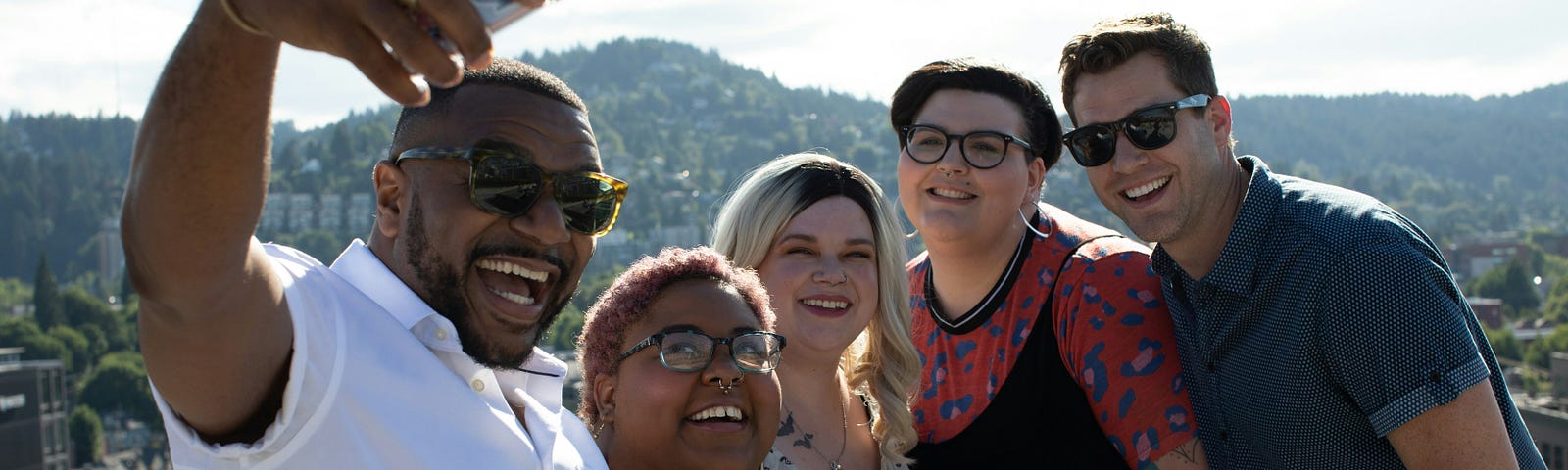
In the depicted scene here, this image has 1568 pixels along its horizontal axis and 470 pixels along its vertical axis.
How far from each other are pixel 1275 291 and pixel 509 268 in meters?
2.07

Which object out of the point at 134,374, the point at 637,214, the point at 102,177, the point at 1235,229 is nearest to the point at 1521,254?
the point at 637,214

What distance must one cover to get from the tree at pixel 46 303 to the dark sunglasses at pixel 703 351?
309ft

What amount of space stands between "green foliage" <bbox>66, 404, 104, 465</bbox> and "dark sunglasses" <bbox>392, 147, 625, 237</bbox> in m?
74.2

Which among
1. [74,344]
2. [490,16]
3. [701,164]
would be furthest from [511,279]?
[701,164]


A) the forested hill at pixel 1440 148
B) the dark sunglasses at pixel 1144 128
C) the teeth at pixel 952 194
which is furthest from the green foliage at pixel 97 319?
the forested hill at pixel 1440 148

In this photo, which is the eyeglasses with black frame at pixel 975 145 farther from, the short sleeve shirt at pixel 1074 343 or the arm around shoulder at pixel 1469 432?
the arm around shoulder at pixel 1469 432

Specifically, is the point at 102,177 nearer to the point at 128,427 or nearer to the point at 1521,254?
the point at 128,427

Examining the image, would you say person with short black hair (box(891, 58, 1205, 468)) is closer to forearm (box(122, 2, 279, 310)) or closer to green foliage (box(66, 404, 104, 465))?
forearm (box(122, 2, 279, 310))

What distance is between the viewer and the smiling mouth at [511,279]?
2424 millimetres

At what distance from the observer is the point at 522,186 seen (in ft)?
7.94

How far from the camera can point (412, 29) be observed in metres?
1.42

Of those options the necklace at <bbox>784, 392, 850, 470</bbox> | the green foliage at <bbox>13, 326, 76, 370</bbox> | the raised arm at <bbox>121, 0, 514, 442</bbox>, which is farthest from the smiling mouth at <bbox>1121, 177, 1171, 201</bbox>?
the green foliage at <bbox>13, 326, 76, 370</bbox>

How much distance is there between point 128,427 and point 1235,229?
276ft

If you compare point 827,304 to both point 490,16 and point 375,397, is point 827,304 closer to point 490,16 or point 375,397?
point 375,397
